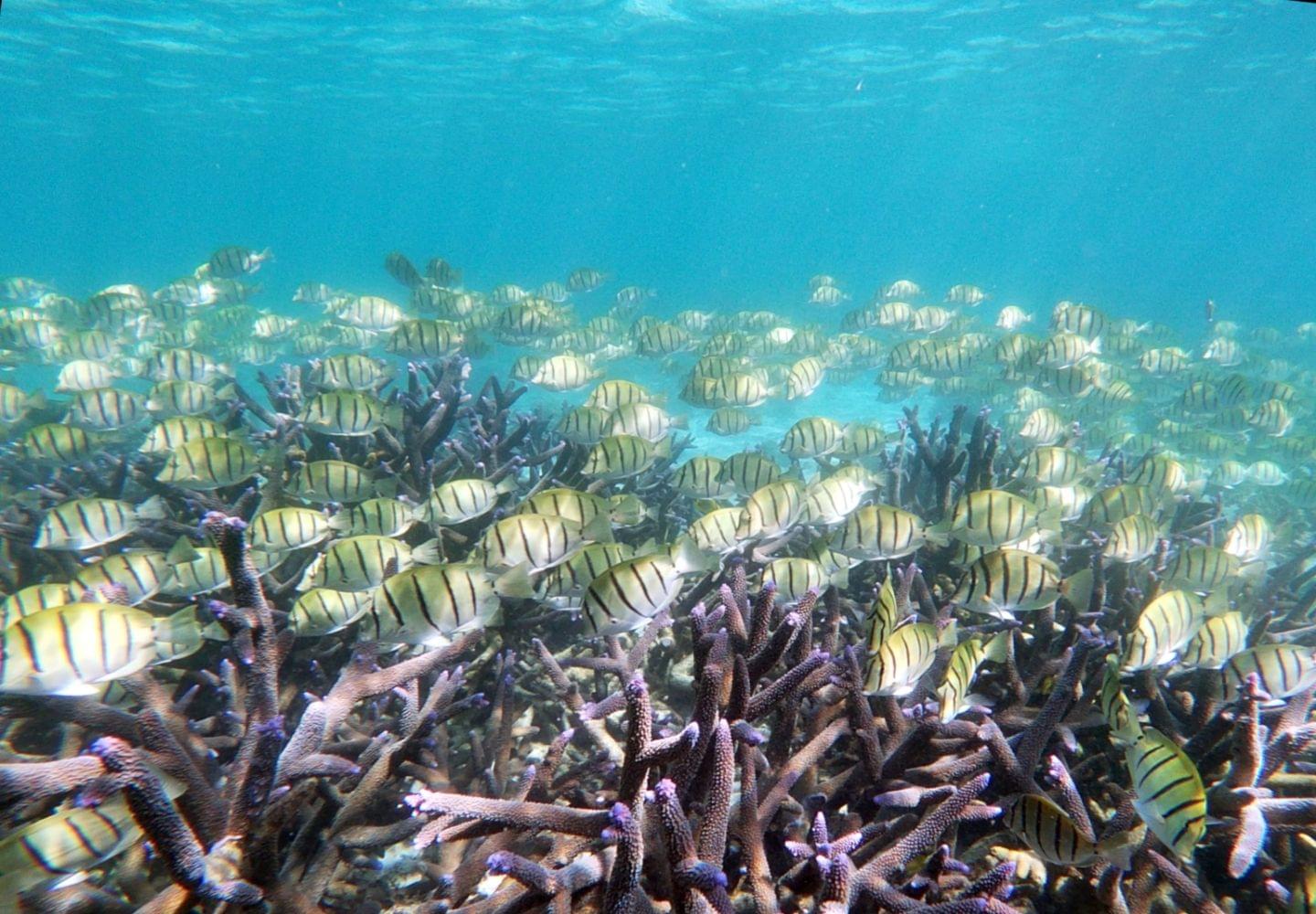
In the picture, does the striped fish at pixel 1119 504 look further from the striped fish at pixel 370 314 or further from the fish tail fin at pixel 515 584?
the striped fish at pixel 370 314

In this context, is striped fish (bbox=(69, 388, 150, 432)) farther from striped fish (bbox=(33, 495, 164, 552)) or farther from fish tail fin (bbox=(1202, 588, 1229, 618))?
fish tail fin (bbox=(1202, 588, 1229, 618))

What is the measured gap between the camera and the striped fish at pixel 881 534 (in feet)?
12.1

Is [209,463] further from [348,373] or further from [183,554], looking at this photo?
[348,373]

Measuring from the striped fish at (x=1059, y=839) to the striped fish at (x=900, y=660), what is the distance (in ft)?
1.81

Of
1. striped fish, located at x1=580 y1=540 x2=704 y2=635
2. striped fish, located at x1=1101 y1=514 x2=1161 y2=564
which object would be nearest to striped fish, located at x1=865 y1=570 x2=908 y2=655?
striped fish, located at x1=580 y1=540 x2=704 y2=635

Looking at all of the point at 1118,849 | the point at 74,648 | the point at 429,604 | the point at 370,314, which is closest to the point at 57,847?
the point at 74,648

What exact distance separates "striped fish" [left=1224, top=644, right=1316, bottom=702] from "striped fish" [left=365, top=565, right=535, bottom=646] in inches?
131

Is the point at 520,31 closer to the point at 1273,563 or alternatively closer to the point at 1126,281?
the point at 1273,563

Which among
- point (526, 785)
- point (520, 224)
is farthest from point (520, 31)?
point (520, 224)

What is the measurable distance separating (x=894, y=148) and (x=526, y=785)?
71735 millimetres

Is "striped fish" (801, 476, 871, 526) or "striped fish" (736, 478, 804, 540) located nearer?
"striped fish" (736, 478, 804, 540)

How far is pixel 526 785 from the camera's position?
2.47m

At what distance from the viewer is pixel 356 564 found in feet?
10.8

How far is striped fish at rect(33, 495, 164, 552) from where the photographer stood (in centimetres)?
388
